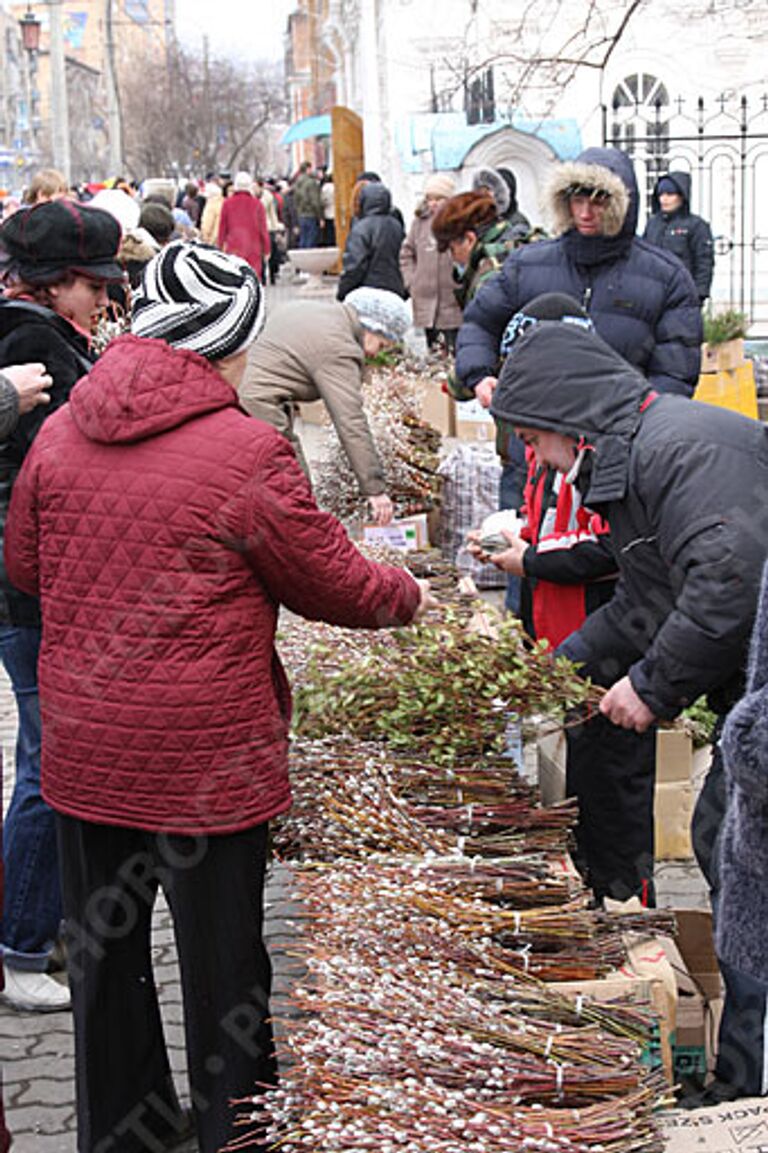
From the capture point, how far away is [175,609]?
3.07m

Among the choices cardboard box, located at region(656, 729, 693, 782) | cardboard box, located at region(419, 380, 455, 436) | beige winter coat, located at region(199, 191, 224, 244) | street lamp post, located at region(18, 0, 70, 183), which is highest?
street lamp post, located at region(18, 0, 70, 183)

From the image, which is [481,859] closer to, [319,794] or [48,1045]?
[319,794]

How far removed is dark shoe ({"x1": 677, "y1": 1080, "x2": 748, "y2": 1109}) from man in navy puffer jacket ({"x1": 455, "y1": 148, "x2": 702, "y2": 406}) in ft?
9.74

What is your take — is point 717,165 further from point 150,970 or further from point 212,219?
point 150,970

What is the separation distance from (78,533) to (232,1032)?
3.49 feet

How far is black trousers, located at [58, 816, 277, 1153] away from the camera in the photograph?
3236mm

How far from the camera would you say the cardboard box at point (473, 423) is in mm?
10305

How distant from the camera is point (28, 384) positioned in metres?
3.89

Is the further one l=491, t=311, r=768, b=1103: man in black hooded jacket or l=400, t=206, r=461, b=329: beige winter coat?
l=400, t=206, r=461, b=329: beige winter coat

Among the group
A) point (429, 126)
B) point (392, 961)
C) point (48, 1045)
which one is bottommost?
point (48, 1045)

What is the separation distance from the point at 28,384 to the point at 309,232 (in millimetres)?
26407

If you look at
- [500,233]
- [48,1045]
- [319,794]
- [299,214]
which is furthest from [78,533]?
[299,214]

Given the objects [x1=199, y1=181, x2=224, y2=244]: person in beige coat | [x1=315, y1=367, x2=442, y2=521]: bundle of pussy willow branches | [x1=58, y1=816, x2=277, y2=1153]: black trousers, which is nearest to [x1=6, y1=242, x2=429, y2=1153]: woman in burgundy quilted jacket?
[x1=58, y1=816, x2=277, y2=1153]: black trousers

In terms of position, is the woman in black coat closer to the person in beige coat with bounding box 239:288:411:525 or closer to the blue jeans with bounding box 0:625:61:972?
the person in beige coat with bounding box 239:288:411:525
